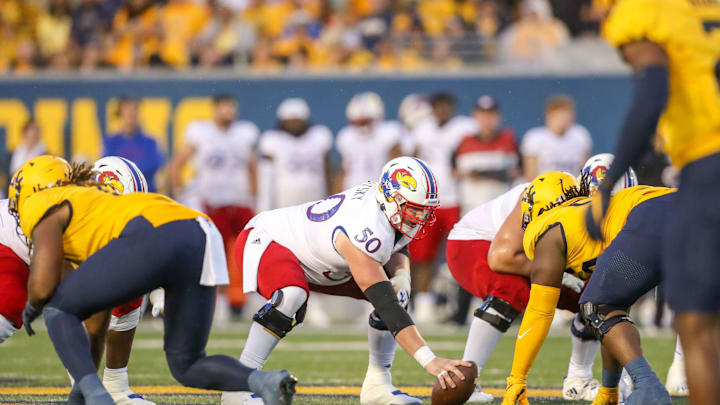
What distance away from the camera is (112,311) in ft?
18.2

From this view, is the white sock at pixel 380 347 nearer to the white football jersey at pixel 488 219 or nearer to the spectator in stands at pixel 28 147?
the white football jersey at pixel 488 219

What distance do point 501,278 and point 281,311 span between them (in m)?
1.32

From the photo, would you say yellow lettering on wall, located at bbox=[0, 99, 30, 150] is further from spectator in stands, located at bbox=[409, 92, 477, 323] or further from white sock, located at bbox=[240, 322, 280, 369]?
white sock, located at bbox=[240, 322, 280, 369]

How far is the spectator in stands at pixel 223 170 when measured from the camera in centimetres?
1154

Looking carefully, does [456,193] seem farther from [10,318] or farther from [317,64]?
[10,318]

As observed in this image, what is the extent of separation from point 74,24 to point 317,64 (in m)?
3.67

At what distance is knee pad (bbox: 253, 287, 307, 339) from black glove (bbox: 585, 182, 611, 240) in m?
1.98

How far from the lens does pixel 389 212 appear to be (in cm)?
537

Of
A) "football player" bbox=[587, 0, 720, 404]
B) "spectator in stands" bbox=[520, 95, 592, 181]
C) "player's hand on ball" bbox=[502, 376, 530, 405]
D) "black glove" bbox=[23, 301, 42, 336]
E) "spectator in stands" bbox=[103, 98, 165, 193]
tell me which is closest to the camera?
"football player" bbox=[587, 0, 720, 404]

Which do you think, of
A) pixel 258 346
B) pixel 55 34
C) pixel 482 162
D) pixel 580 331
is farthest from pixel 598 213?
pixel 55 34

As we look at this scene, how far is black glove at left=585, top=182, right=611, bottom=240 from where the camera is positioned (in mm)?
3693

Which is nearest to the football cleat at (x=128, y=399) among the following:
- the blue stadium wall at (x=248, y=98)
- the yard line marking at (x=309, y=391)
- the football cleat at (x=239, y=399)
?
the football cleat at (x=239, y=399)

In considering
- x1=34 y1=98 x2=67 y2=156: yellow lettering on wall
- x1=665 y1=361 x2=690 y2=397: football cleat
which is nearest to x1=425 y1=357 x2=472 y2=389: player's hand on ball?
x1=665 y1=361 x2=690 y2=397: football cleat

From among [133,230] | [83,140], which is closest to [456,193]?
[83,140]
